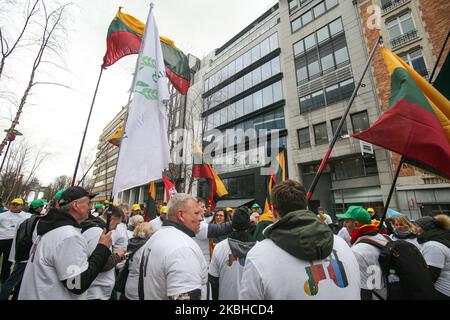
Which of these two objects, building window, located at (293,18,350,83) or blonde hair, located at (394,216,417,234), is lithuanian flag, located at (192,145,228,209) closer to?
blonde hair, located at (394,216,417,234)

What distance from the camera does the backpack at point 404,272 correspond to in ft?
6.82

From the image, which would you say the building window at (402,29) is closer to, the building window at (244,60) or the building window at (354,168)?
the building window at (354,168)

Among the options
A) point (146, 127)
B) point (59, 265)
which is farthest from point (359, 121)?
point (59, 265)

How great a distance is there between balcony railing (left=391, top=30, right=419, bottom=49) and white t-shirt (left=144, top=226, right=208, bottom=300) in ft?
64.5

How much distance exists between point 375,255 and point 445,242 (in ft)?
4.57

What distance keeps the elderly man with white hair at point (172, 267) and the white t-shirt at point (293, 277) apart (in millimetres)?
391

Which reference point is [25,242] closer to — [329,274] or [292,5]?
[329,274]

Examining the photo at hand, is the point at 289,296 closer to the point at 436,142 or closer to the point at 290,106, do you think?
the point at 436,142

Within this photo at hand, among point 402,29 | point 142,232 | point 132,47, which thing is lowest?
point 142,232

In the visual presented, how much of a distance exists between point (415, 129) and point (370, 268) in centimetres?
163

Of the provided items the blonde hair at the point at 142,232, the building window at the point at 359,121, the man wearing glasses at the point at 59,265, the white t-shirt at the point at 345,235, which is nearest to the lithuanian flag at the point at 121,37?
the blonde hair at the point at 142,232

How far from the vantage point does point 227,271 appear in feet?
9.40

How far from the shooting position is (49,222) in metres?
1.98

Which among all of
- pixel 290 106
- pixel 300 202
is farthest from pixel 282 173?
pixel 290 106
